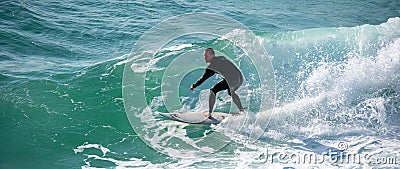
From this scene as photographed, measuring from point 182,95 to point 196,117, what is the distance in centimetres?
151

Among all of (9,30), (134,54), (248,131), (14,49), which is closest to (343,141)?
(248,131)

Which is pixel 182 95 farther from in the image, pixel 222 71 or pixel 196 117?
pixel 222 71

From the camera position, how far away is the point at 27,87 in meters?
9.80

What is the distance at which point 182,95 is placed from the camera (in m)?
10.2

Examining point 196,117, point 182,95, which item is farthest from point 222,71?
point 182,95

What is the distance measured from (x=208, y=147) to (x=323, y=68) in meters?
4.20

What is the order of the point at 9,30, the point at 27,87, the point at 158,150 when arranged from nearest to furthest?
1. the point at 158,150
2. the point at 27,87
3. the point at 9,30

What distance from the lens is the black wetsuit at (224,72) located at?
790 cm

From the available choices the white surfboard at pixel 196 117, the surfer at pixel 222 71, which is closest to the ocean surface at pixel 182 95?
the white surfboard at pixel 196 117

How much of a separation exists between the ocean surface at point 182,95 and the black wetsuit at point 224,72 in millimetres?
919

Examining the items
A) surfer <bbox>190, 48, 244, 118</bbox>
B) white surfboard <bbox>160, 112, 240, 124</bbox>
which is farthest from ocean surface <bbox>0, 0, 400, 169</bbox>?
surfer <bbox>190, 48, 244, 118</bbox>

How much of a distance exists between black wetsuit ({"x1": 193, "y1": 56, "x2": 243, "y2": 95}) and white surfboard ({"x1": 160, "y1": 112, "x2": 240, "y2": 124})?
75 cm

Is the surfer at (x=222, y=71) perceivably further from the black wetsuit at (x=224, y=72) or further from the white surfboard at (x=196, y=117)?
the white surfboard at (x=196, y=117)

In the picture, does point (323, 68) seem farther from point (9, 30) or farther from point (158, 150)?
point (9, 30)
